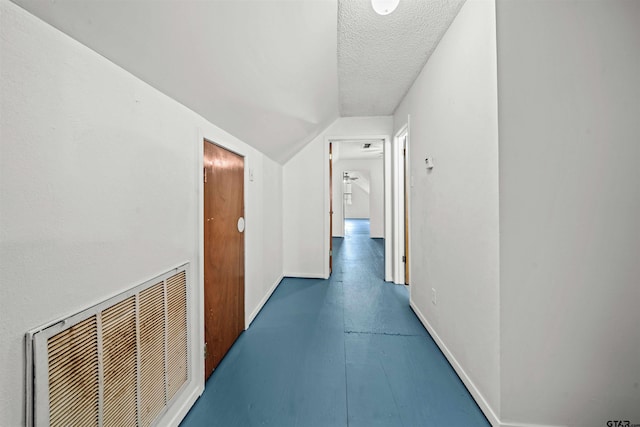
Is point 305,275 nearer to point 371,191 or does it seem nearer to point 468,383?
point 468,383

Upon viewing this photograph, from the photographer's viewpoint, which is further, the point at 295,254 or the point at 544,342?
the point at 295,254

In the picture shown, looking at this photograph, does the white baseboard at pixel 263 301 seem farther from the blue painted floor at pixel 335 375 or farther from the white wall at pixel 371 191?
the white wall at pixel 371 191

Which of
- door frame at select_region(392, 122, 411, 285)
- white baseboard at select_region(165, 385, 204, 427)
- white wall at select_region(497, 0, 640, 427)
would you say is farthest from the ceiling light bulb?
white baseboard at select_region(165, 385, 204, 427)

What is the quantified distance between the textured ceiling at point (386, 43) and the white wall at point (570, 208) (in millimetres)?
537

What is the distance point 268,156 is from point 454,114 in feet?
6.20

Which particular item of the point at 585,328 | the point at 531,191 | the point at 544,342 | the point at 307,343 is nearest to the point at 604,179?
the point at 531,191

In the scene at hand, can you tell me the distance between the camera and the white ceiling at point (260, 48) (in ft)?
2.46

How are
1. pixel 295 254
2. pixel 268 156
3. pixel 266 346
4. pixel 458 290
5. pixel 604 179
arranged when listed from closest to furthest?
pixel 604 179
pixel 458 290
pixel 266 346
pixel 268 156
pixel 295 254

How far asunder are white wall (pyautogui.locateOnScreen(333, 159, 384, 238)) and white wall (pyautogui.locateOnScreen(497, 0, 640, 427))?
17.1 feet

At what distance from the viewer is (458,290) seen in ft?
4.93

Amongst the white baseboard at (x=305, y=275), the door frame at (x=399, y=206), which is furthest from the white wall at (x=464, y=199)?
the white baseboard at (x=305, y=275)

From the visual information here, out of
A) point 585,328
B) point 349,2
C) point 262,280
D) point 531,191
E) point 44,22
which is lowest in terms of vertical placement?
point 262,280

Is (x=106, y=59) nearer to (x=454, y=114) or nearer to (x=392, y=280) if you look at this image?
(x=454, y=114)

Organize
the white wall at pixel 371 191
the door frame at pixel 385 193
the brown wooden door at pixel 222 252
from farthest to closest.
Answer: the white wall at pixel 371 191
the door frame at pixel 385 193
the brown wooden door at pixel 222 252
